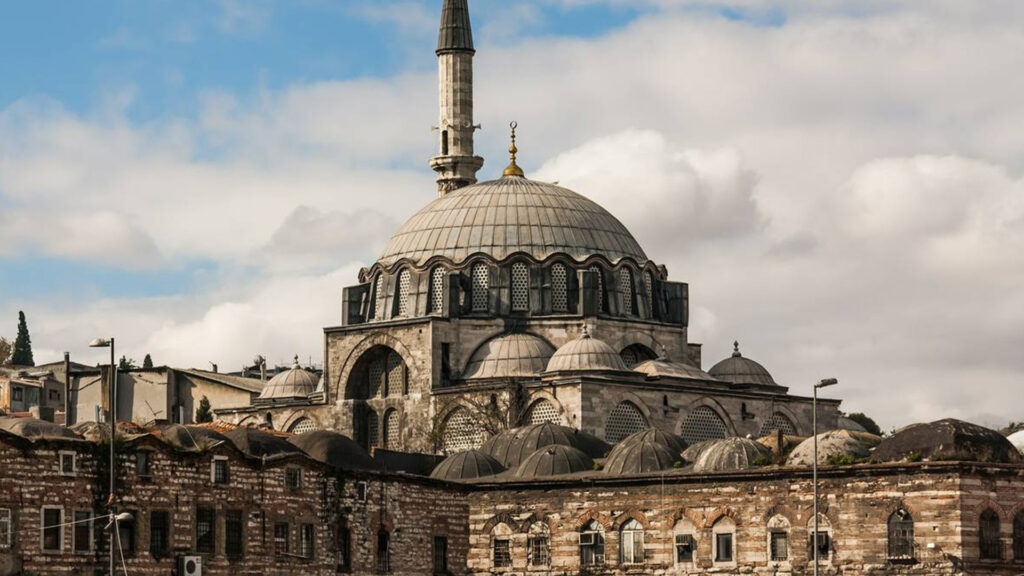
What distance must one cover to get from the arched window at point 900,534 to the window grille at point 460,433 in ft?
95.7

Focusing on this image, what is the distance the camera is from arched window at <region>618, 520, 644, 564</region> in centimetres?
7650

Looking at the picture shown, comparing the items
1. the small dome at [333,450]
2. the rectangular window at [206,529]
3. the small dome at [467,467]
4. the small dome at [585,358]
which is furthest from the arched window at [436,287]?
the rectangular window at [206,529]

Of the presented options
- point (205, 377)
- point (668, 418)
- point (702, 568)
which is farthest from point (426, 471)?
point (205, 377)

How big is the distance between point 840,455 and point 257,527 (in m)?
17.7

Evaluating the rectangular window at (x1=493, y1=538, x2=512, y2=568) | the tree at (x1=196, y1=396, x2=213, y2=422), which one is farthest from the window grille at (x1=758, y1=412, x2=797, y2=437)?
the tree at (x1=196, y1=396, x2=213, y2=422)

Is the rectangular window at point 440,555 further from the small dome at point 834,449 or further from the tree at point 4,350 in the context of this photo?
the tree at point 4,350

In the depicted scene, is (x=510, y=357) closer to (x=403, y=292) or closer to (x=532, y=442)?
(x=403, y=292)

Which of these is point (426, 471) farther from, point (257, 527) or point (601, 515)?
point (257, 527)

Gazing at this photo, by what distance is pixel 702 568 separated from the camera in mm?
75000

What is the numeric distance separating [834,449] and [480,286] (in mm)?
30943

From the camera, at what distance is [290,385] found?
10975 cm

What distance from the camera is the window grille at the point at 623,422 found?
96.1m

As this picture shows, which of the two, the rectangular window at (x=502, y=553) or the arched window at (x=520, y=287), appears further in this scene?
the arched window at (x=520, y=287)

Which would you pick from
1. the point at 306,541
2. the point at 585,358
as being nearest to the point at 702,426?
the point at 585,358
